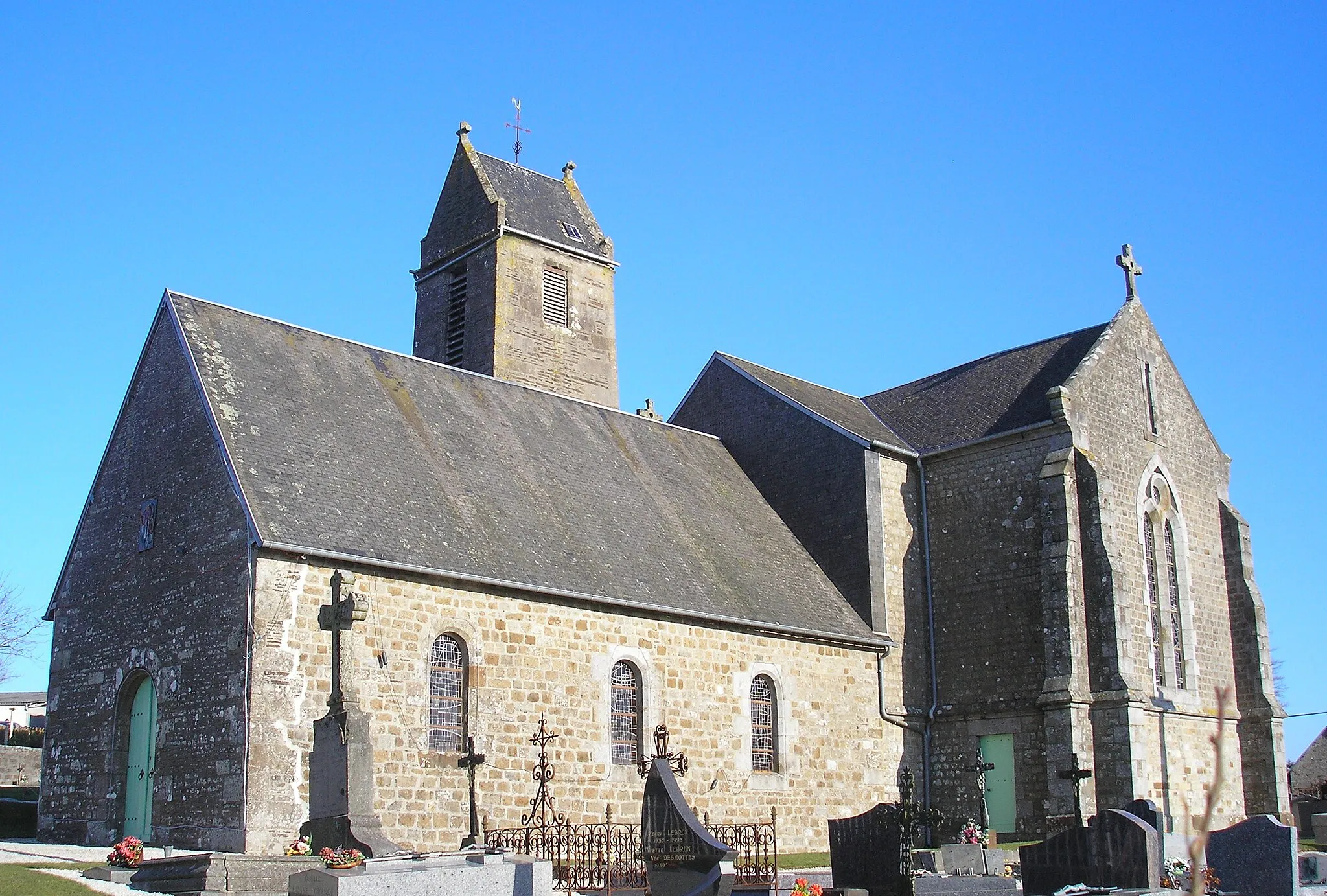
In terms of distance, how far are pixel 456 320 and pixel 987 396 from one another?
1333 centimetres

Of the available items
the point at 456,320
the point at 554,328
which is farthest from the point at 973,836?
the point at 456,320

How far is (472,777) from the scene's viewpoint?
55.1ft

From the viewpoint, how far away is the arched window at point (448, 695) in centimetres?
1827

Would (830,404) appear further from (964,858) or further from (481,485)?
(964,858)

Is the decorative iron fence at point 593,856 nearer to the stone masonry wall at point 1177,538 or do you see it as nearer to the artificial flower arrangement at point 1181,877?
the artificial flower arrangement at point 1181,877

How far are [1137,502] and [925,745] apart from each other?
250 inches

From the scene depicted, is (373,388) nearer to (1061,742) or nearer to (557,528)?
(557,528)

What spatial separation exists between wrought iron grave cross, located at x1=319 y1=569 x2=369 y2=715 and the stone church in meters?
0.16

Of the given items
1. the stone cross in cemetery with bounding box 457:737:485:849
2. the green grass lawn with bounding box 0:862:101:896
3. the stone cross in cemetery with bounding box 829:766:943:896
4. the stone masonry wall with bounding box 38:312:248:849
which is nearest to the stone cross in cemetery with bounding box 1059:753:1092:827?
the stone cross in cemetery with bounding box 829:766:943:896

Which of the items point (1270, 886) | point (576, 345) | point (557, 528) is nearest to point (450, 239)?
point (576, 345)

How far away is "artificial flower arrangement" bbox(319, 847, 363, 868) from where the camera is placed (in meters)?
11.8

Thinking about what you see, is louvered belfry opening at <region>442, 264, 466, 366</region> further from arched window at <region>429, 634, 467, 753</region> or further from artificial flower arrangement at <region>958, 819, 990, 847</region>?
artificial flower arrangement at <region>958, 819, 990, 847</region>

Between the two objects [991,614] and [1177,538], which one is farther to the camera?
[1177,538]

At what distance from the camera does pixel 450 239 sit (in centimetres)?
3288
